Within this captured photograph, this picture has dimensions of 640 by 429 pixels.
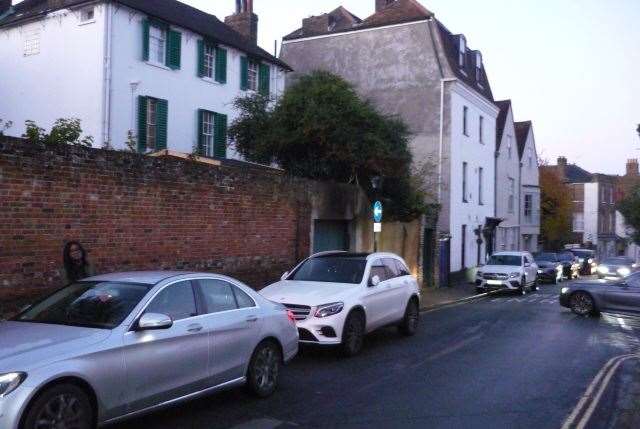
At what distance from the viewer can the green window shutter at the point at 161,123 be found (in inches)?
849

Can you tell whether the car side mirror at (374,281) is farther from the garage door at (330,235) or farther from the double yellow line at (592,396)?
the garage door at (330,235)

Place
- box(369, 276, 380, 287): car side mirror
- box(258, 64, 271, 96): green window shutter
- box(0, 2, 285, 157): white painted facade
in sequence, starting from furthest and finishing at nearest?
box(258, 64, 271, 96): green window shutter → box(0, 2, 285, 157): white painted facade → box(369, 276, 380, 287): car side mirror

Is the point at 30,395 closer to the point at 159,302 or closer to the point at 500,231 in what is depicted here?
the point at 159,302

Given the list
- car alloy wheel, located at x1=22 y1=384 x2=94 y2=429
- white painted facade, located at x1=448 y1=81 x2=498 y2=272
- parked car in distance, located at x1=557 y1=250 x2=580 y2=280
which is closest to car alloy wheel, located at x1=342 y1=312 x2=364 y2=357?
car alloy wheel, located at x1=22 y1=384 x2=94 y2=429

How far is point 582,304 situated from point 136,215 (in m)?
11.4

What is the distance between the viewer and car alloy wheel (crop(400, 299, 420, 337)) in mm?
12375

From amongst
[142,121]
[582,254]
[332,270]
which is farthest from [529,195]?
[332,270]

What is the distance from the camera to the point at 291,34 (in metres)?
33.2

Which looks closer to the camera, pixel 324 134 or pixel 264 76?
pixel 324 134

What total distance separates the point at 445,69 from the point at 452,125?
241 cm

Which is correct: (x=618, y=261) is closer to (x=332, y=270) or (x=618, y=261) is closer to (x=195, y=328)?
(x=332, y=270)

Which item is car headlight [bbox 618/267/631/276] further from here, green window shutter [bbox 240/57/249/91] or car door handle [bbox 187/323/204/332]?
car door handle [bbox 187/323/204/332]

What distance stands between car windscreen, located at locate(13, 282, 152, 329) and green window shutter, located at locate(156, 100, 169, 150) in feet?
50.9

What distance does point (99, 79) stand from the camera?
2003 cm
